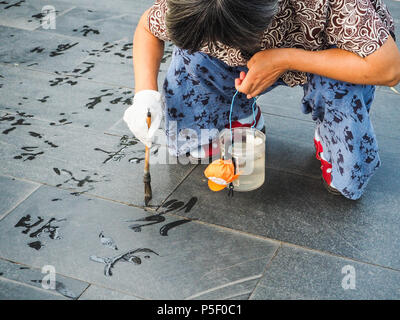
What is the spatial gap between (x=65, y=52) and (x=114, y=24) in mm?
446

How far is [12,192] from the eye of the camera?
1.77 meters

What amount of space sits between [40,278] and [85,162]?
0.59 meters

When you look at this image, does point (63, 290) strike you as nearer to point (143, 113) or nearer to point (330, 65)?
point (143, 113)

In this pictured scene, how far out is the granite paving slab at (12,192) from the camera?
1.71 m

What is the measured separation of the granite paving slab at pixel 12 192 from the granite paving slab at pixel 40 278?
25 centimetres

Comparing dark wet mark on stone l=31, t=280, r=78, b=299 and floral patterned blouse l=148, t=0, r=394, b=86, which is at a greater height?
floral patterned blouse l=148, t=0, r=394, b=86

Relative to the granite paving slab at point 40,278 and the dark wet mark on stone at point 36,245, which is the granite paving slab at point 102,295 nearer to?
the granite paving slab at point 40,278

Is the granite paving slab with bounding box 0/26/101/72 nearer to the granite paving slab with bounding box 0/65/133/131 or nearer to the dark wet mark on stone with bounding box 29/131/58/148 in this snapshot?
the granite paving slab with bounding box 0/65/133/131

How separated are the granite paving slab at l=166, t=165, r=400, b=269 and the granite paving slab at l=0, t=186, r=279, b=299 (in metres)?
0.06

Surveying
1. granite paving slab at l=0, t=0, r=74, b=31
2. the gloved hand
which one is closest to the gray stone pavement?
the gloved hand

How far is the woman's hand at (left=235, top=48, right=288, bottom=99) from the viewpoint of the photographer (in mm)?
1563

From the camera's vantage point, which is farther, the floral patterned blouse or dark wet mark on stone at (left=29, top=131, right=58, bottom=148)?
dark wet mark on stone at (left=29, top=131, right=58, bottom=148)

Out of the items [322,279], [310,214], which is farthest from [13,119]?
[322,279]
